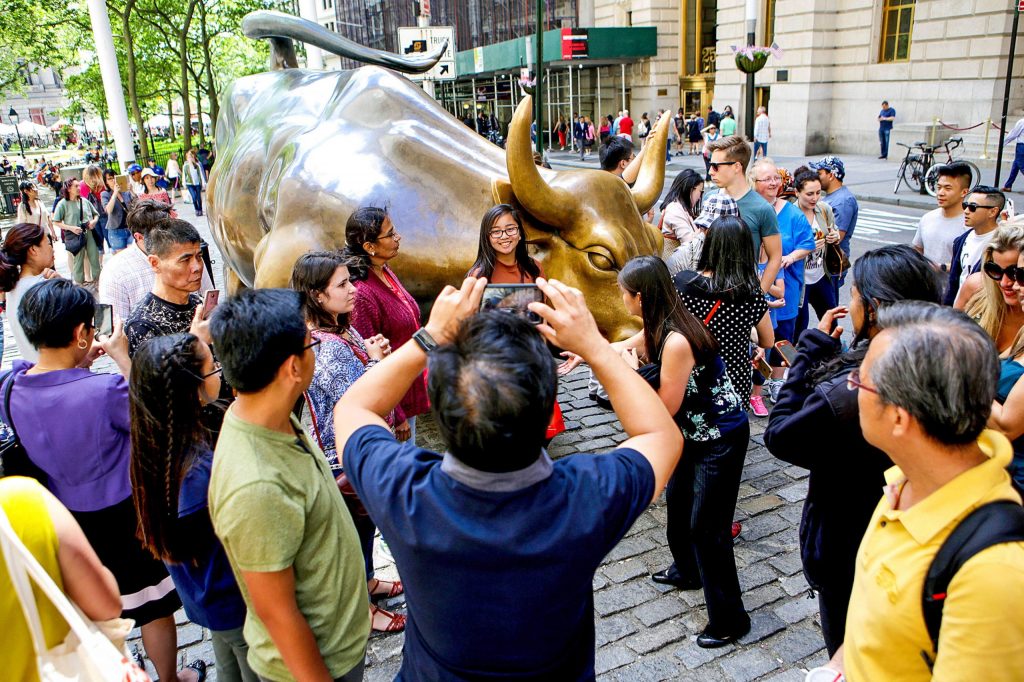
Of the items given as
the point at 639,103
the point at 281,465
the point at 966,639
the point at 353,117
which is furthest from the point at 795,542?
the point at 639,103

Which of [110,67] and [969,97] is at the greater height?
[110,67]

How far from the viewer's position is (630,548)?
13.2 ft

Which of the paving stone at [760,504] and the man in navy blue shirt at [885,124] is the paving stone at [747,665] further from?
the man in navy blue shirt at [885,124]

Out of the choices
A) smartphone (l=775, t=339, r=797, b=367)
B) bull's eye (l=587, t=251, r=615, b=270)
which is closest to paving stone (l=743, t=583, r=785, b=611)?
smartphone (l=775, t=339, r=797, b=367)

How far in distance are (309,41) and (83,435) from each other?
556cm

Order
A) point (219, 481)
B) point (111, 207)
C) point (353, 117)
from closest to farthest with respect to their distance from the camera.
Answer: point (219, 481) < point (353, 117) < point (111, 207)

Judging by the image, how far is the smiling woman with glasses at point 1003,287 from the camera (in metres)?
2.94

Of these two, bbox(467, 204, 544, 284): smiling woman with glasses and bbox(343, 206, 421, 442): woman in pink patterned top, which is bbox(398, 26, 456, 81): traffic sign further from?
bbox(343, 206, 421, 442): woman in pink patterned top

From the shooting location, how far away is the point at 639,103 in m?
30.1

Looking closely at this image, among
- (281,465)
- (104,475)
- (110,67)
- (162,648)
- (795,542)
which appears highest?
(110,67)

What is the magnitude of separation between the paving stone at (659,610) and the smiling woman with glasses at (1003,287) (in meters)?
1.79

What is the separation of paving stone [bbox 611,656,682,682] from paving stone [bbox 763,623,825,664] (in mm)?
452

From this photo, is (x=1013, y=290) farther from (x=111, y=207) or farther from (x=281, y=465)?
(x=111, y=207)

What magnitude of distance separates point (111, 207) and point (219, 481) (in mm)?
10142
